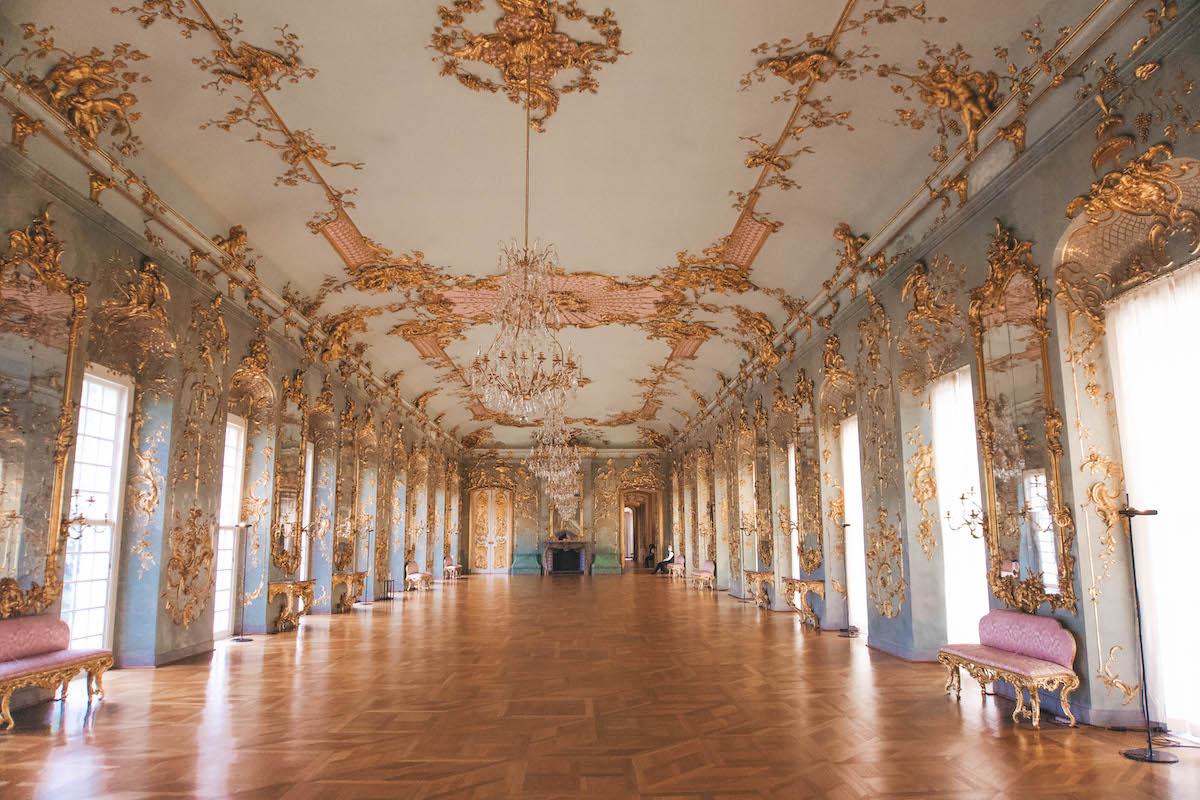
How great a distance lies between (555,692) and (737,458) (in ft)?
30.9

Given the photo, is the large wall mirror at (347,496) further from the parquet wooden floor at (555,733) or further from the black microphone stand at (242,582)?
the parquet wooden floor at (555,733)

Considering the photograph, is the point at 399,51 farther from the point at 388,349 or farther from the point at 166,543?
the point at 388,349

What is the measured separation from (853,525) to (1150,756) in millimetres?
5360

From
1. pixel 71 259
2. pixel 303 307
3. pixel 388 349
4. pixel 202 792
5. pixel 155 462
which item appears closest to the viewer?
pixel 202 792

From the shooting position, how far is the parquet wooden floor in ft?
11.5

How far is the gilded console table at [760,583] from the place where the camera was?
11.9 meters

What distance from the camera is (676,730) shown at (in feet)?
14.7

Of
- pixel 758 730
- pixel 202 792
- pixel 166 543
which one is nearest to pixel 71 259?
pixel 166 543

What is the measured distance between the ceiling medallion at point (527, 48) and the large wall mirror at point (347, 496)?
25.8ft

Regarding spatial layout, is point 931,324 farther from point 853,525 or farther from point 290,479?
point 290,479

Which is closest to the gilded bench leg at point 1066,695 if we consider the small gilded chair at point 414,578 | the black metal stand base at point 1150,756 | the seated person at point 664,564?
the black metal stand base at point 1150,756

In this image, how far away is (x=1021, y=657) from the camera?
187 inches

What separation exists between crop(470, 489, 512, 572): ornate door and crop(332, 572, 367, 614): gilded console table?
12.3 meters

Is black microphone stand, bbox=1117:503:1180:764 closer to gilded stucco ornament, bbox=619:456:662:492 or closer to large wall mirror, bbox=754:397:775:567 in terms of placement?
large wall mirror, bbox=754:397:775:567
